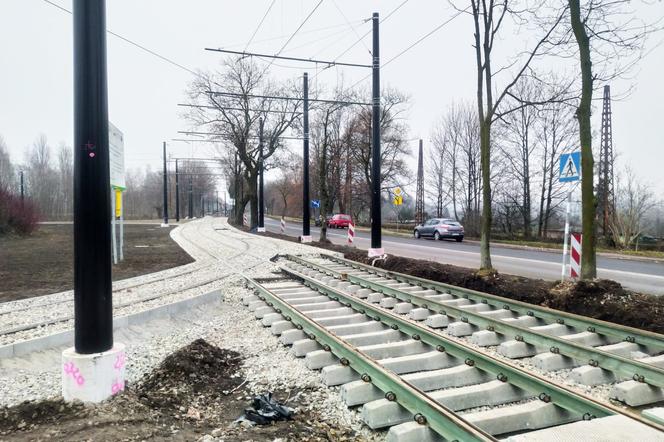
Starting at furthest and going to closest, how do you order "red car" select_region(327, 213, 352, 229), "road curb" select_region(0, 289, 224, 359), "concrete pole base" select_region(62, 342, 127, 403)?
"red car" select_region(327, 213, 352, 229)
"road curb" select_region(0, 289, 224, 359)
"concrete pole base" select_region(62, 342, 127, 403)

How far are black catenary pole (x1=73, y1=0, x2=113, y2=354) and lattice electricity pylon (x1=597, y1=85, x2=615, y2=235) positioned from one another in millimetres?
29181

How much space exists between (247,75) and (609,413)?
37993 mm

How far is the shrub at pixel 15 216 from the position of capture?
28.3m

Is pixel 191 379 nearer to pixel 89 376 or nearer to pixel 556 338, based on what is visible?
pixel 89 376

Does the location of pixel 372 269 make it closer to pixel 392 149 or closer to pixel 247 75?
pixel 247 75

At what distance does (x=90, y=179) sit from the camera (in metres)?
3.90

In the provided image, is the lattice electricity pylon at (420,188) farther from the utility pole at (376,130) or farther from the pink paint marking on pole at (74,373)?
the pink paint marking on pole at (74,373)

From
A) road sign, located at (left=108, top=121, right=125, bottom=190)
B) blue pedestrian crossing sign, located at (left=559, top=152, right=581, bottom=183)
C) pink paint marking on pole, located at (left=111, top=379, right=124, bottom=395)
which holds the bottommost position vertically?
pink paint marking on pole, located at (left=111, top=379, right=124, bottom=395)

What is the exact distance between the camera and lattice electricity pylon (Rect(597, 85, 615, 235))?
27.7 meters

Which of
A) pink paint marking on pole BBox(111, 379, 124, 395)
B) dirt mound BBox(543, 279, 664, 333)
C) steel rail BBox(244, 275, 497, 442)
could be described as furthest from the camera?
dirt mound BBox(543, 279, 664, 333)

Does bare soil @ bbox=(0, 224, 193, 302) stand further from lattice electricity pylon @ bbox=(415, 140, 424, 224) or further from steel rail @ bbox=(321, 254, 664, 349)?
lattice electricity pylon @ bbox=(415, 140, 424, 224)

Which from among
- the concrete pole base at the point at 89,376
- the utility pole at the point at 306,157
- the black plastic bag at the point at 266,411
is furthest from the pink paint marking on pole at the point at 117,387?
the utility pole at the point at 306,157

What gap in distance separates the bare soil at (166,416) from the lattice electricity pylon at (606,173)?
2845 centimetres

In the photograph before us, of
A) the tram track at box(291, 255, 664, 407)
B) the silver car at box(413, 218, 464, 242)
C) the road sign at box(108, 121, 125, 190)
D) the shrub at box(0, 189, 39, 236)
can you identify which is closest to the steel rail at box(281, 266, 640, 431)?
the tram track at box(291, 255, 664, 407)
